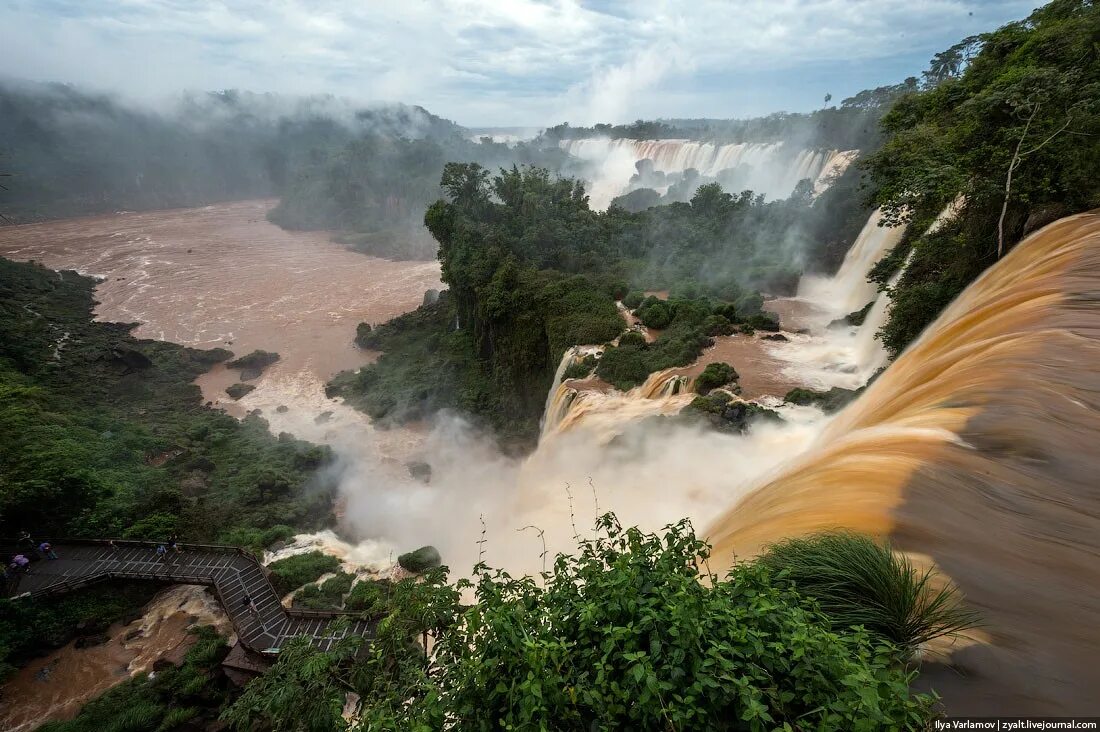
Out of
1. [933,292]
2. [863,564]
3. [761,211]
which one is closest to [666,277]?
[761,211]

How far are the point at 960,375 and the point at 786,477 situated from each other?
3.18 metres

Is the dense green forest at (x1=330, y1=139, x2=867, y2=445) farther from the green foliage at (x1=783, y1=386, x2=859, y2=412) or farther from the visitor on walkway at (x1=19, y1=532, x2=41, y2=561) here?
the visitor on walkway at (x1=19, y1=532, x2=41, y2=561)

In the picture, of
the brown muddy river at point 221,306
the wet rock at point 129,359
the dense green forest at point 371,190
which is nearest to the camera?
the brown muddy river at point 221,306

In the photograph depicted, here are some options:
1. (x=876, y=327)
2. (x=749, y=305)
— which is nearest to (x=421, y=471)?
(x=749, y=305)

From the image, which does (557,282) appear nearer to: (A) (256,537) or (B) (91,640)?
(A) (256,537)

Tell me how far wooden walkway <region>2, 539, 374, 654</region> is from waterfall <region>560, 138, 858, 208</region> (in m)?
46.0

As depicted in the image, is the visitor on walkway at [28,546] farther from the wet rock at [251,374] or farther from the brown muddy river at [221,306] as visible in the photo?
the wet rock at [251,374]

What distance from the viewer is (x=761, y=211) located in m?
37.2

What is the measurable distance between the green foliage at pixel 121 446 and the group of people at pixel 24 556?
0.78 metres

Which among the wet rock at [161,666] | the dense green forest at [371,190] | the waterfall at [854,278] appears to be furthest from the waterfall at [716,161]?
the wet rock at [161,666]

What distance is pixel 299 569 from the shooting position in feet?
51.3

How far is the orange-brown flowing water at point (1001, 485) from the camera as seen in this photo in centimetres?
411

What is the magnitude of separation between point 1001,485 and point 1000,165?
1026 centimetres

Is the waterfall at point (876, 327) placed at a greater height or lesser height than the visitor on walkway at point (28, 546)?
greater
